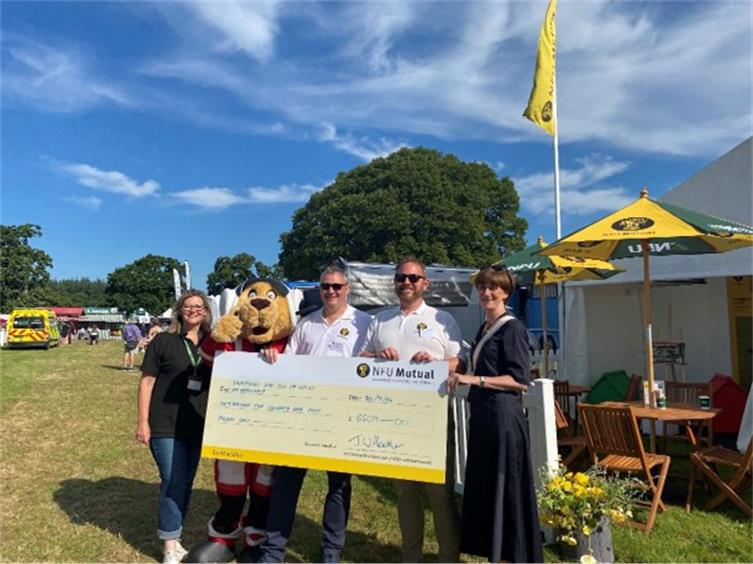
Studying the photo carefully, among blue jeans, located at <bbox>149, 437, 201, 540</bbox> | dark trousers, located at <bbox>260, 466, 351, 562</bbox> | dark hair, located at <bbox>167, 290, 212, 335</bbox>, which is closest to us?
dark trousers, located at <bbox>260, 466, 351, 562</bbox>

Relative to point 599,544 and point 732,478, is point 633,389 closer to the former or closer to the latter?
point 732,478

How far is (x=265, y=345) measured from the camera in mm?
3768

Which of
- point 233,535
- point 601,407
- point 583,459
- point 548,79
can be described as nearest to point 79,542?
point 233,535

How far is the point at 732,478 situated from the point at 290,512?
3763 mm

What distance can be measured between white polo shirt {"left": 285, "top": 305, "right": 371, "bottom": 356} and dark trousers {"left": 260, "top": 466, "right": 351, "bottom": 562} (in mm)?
721

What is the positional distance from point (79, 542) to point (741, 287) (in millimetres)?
9356

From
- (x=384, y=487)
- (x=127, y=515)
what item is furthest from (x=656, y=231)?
(x=127, y=515)

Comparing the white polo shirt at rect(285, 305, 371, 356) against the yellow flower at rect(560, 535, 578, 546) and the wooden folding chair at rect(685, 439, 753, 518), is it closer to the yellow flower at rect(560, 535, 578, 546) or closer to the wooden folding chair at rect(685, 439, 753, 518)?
the yellow flower at rect(560, 535, 578, 546)

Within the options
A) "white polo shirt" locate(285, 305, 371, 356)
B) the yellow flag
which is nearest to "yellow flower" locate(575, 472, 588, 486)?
"white polo shirt" locate(285, 305, 371, 356)

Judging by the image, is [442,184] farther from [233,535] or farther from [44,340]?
[233,535]

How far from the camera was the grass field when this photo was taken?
13.3 feet

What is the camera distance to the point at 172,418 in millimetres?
3814
